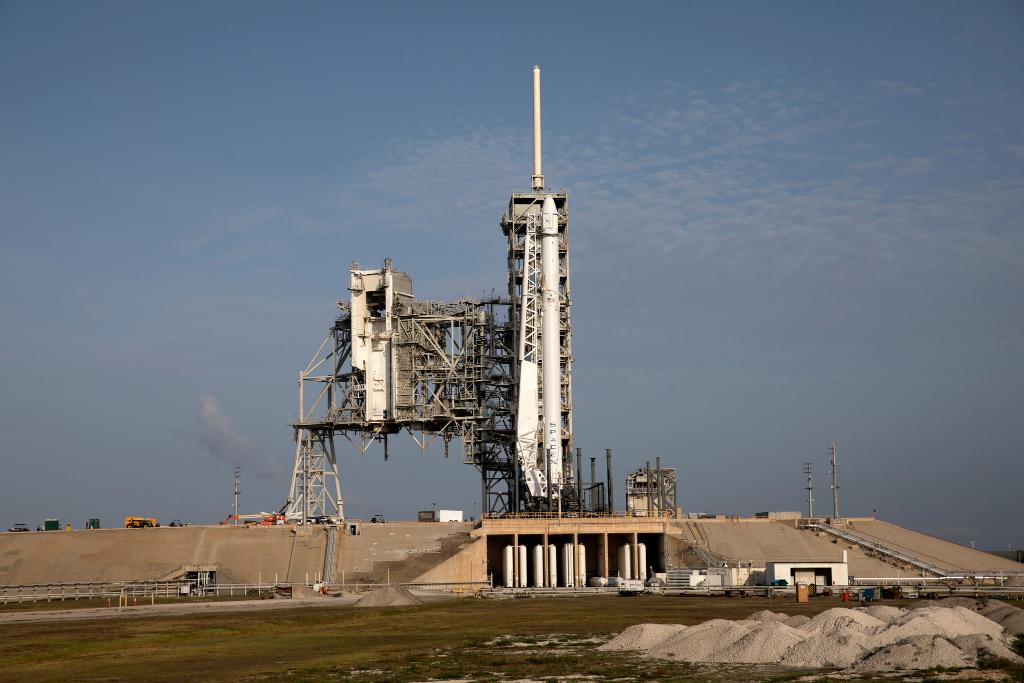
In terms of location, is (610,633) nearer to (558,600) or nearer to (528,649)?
(528,649)

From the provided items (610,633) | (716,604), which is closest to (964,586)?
(716,604)

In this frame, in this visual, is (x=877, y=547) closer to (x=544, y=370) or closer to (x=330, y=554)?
(x=544, y=370)

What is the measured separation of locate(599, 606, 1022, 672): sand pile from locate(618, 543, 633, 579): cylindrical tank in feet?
171

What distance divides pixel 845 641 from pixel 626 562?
58905mm

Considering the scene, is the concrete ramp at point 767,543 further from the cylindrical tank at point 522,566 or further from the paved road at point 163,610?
the paved road at point 163,610

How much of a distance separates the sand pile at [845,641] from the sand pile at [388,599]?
26909 mm

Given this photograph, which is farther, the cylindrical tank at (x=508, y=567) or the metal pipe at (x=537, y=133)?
the metal pipe at (x=537, y=133)

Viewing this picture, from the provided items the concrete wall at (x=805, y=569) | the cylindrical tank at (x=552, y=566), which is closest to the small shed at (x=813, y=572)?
the concrete wall at (x=805, y=569)

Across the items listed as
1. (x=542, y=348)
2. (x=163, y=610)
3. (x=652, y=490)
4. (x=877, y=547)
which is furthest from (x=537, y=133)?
(x=163, y=610)

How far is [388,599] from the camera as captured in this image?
66.7 meters

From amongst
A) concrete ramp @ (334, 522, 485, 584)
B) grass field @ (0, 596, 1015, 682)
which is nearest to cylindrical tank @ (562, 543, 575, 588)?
concrete ramp @ (334, 522, 485, 584)

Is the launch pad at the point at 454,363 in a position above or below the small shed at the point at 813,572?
above

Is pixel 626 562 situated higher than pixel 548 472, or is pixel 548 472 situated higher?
pixel 548 472

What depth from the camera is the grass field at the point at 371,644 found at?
35.0 m
